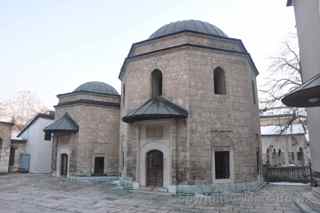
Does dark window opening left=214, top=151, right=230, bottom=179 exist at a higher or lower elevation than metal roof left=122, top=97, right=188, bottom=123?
lower

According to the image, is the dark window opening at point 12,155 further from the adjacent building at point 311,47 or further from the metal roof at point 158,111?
the adjacent building at point 311,47

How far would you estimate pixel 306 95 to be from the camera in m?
5.45

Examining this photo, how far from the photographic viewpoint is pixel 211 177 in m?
10.6

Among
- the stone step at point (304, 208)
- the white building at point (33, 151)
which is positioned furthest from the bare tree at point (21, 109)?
the stone step at point (304, 208)

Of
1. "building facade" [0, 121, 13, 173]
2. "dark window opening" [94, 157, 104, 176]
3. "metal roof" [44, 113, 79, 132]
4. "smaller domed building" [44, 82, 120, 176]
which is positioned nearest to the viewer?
"metal roof" [44, 113, 79, 132]

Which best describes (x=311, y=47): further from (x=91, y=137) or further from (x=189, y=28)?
(x=91, y=137)

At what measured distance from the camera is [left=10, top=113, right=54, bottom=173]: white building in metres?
21.7

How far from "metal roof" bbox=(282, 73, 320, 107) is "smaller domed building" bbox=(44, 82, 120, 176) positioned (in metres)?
13.4

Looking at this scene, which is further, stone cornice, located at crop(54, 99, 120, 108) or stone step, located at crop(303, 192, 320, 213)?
stone cornice, located at crop(54, 99, 120, 108)

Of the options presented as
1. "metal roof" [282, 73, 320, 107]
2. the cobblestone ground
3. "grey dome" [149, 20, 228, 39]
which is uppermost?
"grey dome" [149, 20, 228, 39]

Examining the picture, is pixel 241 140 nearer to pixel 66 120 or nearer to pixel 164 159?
pixel 164 159

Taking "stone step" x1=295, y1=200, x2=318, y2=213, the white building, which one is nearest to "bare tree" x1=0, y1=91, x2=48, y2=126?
the white building

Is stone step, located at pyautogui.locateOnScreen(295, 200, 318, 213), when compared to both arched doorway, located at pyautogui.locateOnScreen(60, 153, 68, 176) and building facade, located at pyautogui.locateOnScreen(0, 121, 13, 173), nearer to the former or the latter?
arched doorway, located at pyautogui.locateOnScreen(60, 153, 68, 176)

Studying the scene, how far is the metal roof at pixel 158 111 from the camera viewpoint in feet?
34.4
